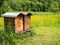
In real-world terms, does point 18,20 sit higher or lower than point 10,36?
higher

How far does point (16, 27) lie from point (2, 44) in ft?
13.7

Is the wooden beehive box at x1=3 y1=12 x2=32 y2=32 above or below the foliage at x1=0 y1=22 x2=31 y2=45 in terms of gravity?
above

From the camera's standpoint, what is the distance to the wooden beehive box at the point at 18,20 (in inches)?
630

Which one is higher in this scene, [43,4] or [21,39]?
[43,4]

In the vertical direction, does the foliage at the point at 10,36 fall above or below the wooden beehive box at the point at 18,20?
below

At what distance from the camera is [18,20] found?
16516 millimetres

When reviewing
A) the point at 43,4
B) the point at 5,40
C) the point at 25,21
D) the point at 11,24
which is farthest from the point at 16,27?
the point at 43,4

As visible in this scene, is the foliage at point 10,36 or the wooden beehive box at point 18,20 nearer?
the foliage at point 10,36

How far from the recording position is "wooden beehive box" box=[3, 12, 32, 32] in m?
16.0

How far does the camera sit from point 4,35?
1378cm

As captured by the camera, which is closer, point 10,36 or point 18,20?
point 10,36

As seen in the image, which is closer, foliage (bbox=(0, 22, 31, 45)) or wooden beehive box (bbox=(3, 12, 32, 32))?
foliage (bbox=(0, 22, 31, 45))

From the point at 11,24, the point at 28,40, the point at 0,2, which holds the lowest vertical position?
the point at 28,40

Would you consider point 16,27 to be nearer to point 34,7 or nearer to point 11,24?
point 11,24
